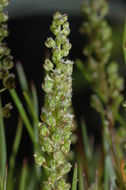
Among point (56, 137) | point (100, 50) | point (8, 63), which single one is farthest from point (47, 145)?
point (100, 50)

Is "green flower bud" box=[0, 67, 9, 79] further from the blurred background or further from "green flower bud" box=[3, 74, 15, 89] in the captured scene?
the blurred background

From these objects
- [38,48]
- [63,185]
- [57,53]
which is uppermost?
[38,48]

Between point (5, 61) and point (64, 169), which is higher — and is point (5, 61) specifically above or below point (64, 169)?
above

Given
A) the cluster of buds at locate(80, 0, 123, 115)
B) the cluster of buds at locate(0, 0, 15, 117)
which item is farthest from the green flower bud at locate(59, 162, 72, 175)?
the cluster of buds at locate(80, 0, 123, 115)

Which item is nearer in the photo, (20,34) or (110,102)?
(110,102)

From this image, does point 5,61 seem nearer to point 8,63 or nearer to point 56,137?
point 8,63

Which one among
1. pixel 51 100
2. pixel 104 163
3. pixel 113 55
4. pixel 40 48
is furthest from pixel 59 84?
pixel 40 48

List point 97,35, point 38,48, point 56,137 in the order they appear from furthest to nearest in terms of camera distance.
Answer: point 38,48
point 97,35
point 56,137

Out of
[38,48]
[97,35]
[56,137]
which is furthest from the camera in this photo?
[38,48]

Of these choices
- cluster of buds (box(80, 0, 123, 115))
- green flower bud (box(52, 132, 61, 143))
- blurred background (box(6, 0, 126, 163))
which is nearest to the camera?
green flower bud (box(52, 132, 61, 143))

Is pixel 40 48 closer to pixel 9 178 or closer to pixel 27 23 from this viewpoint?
pixel 27 23

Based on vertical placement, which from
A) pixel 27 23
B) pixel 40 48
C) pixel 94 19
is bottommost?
pixel 94 19
